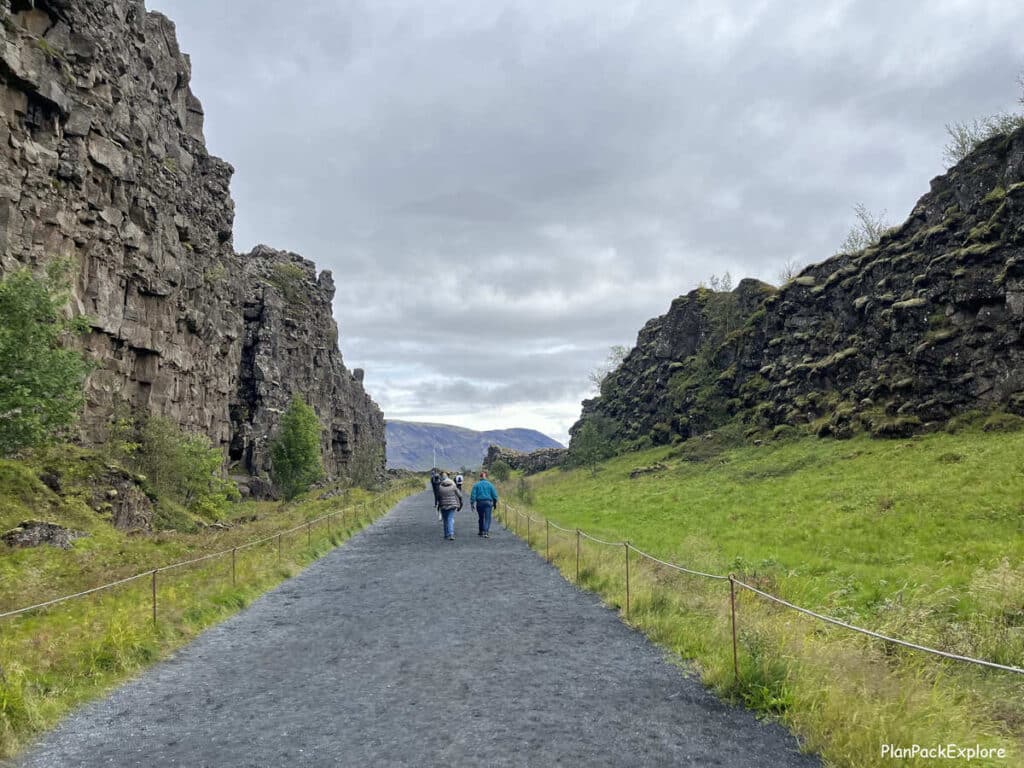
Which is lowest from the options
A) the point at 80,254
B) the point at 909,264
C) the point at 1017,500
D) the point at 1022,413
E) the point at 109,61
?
the point at 1017,500

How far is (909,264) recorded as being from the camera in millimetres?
53719

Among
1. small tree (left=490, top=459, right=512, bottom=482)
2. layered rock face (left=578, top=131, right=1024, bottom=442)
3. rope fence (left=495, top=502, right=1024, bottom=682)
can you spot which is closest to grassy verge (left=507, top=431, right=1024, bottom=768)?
rope fence (left=495, top=502, right=1024, bottom=682)

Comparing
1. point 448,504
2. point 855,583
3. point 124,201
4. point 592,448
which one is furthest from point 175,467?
point 592,448

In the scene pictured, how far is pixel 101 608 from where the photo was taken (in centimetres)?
1089

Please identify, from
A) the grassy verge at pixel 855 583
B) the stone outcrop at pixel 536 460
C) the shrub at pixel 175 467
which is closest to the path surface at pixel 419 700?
the grassy verge at pixel 855 583

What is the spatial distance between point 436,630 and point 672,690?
4581mm

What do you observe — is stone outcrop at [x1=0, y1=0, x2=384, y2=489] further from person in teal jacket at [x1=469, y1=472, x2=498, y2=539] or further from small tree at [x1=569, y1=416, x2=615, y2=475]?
small tree at [x1=569, y1=416, x2=615, y2=475]

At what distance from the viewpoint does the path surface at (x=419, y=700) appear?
603 centimetres

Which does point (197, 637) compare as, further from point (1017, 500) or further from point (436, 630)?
point (1017, 500)

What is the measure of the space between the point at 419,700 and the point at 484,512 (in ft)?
56.2

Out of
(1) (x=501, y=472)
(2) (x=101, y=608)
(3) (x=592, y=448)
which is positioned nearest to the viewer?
(2) (x=101, y=608)

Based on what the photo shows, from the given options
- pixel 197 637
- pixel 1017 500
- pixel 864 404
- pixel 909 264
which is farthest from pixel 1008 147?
pixel 197 637

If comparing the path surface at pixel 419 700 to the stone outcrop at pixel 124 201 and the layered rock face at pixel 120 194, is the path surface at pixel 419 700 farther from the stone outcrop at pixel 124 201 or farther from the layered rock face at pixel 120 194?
the stone outcrop at pixel 124 201

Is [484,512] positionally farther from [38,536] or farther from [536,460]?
[536,460]
